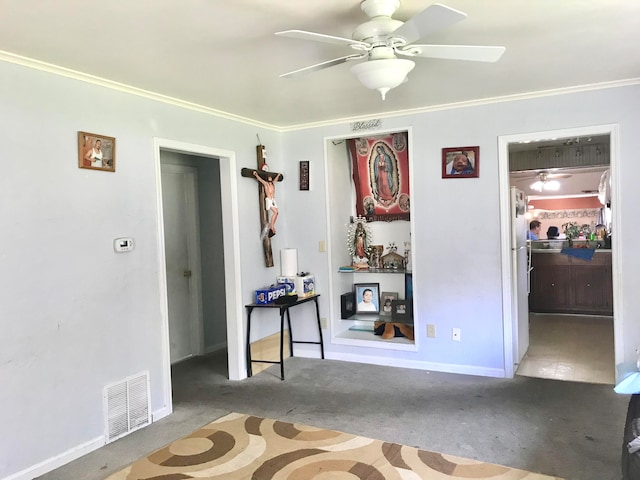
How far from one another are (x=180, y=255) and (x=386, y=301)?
2.23 meters

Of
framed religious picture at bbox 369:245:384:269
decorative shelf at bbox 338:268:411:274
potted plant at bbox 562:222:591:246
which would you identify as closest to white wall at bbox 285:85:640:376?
decorative shelf at bbox 338:268:411:274

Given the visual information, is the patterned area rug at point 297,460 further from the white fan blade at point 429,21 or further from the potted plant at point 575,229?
the potted plant at point 575,229

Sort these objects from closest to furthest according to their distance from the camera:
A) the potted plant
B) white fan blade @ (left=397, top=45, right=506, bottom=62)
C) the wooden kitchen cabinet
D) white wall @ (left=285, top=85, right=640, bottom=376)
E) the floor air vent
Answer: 1. white fan blade @ (left=397, top=45, right=506, bottom=62)
2. the floor air vent
3. white wall @ (left=285, top=85, right=640, bottom=376)
4. the wooden kitchen cabinet
5. the potted plant

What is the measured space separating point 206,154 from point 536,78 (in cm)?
256

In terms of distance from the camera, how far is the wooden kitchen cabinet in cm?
631

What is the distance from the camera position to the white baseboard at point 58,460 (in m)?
2.61

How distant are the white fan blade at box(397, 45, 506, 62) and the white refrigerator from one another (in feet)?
7.24

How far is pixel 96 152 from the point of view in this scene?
9.90ft

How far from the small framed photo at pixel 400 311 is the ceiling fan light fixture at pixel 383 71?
2822mm

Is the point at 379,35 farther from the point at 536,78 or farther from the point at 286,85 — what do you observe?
the point at 536,78

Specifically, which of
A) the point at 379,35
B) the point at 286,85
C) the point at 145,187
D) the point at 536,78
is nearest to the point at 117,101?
the point at 145,187

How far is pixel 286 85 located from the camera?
329 cm

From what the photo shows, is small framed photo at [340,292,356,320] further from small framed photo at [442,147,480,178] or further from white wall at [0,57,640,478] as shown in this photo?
small framed photo at [442,147,480,178]

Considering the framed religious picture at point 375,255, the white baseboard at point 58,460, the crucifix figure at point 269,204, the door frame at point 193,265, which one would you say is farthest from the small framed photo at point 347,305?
the white baseboard at point 58,460
